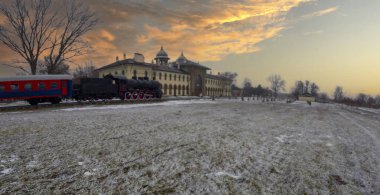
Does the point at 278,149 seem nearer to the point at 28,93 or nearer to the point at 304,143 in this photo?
the point at 304,143

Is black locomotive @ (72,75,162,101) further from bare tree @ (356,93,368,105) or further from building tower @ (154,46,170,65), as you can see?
bare tree @ (356,93,368,105)

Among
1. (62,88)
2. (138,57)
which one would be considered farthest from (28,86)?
(138,57)

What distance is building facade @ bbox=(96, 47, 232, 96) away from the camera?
63.8 meters

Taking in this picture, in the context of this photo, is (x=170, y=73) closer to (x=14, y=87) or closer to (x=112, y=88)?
(x=112, y=88)

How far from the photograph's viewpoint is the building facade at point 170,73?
63.8 metres

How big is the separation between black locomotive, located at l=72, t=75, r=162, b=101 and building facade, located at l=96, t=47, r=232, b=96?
30.0 meters

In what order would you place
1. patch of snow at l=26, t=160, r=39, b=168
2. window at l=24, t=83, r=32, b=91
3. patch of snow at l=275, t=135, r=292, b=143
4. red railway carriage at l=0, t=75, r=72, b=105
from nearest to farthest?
patch of snow at l=26, t=160, r=39, b=168, patch of snow at l=275, t=135, r=292, b=143, red railway carriage at l=0, t=75, r=72, b=105, window at l=24, t=83, r=32, b=91

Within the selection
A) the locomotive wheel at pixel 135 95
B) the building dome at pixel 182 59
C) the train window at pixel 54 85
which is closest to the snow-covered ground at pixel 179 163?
the train window at pixel 54 85

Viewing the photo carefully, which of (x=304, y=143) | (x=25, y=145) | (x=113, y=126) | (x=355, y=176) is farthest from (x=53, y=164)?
(x=304, y=143)

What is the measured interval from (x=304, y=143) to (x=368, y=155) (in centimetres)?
203

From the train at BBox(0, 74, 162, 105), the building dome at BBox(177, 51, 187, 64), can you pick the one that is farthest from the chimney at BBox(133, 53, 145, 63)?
the train at BBox(0, 74, 162, 105)

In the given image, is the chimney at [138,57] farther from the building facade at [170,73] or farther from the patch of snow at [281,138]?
the patch of snow at [281,138]

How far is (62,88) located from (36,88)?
2164mm

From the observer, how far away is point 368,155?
25.6 feet
